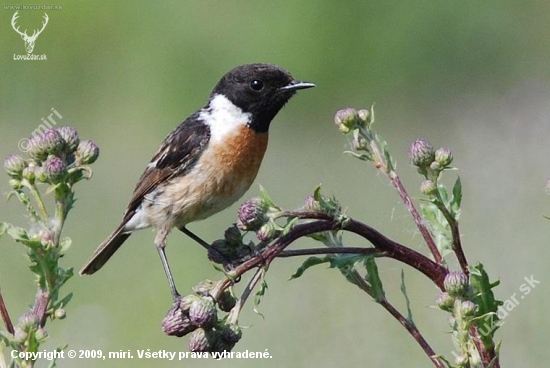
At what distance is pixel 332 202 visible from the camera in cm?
260

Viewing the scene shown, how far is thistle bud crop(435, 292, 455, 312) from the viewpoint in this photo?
8.00 ft

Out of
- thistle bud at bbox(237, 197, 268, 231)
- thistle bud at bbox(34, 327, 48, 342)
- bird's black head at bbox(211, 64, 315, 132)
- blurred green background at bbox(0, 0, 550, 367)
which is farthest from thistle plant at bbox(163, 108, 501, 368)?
blurred green background at bbox(0, 0, 550, 367)

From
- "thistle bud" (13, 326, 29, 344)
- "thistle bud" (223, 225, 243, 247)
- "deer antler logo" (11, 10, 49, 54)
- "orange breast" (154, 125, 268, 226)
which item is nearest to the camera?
"thistle bud" (13, 326, 29, 344)

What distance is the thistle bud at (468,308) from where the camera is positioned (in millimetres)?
2424

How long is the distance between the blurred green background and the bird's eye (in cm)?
160

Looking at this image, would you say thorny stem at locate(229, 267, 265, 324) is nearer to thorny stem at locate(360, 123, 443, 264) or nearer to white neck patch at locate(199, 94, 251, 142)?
thorny stem at locate(360, 123, 443, 264)

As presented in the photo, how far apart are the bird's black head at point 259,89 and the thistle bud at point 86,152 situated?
1952mm

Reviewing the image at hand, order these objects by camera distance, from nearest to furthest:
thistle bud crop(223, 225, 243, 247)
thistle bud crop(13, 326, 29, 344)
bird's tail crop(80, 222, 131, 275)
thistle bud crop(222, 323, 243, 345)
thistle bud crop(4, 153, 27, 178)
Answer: thistle bud crop(13, 326, 29, 344) → thistle bud crop(222, 323, 243, 345) → thistle bud crop(4, 153, 27, 178) → thistle bud crop(223, 225, 243, 247) → bird's tail crop(80, 222, 131, 275)

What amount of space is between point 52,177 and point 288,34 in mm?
8396

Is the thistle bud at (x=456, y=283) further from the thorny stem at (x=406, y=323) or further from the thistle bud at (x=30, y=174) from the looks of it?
the thistle bud at (x=30, y=174)

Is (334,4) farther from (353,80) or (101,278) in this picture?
(101,278)

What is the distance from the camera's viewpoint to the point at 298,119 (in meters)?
10.7

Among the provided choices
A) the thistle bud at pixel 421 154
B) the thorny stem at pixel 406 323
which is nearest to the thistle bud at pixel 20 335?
the thorny stem at pixel 406 323

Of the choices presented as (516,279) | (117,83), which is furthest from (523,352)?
(117,83)
